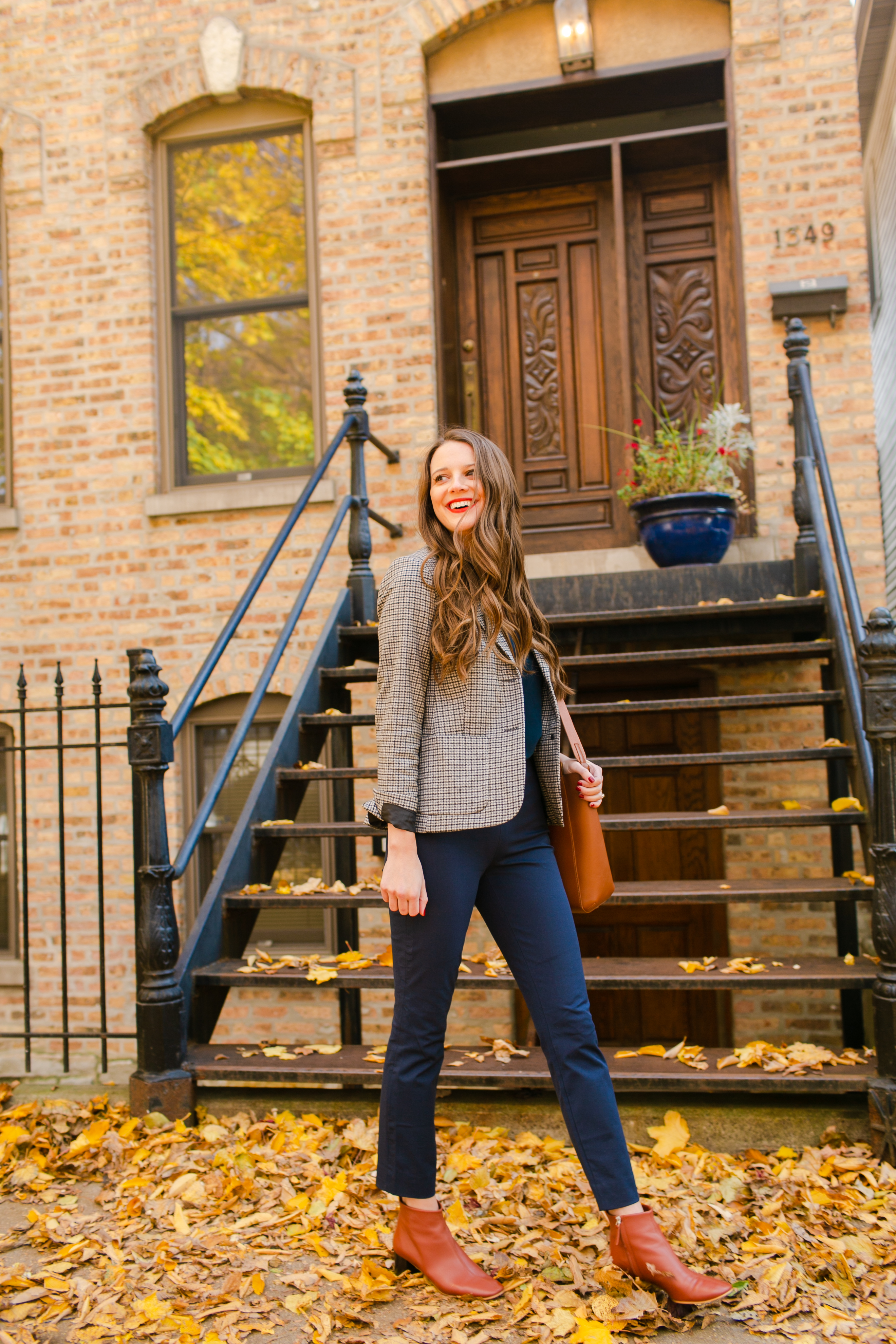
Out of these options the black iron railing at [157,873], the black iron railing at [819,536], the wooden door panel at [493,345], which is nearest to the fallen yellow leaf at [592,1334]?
the black iron railing at [157,873]

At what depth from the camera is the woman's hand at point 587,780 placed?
2535 millimetres

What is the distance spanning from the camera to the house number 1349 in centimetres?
560

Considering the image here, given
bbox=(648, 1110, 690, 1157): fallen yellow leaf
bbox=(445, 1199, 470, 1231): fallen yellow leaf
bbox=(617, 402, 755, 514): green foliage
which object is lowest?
bbox=(445, 1199, 470, 1231): fallen yellow leaf

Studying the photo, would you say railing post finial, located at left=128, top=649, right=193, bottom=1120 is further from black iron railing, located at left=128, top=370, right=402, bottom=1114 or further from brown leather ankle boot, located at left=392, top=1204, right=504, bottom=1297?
brown leather ankle boot, located at left=392, top=1204, right=504, bottom=1297

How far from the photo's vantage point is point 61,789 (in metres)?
4.32

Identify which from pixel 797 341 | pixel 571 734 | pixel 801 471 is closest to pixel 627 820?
pixel 571 734

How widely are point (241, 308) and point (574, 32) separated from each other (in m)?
2.45

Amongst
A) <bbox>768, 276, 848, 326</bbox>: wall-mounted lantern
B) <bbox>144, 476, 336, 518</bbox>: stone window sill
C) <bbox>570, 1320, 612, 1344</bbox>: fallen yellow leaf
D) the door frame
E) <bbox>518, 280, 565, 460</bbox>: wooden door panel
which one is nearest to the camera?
<bbox>570, 1320, 612, 1344</bbox>: fallen yellow leaf

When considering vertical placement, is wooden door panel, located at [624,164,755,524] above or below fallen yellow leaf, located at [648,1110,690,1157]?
above

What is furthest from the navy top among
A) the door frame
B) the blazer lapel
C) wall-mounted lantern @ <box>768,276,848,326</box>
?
wall-mounted lantern @ <box>768,276,848,326</box>

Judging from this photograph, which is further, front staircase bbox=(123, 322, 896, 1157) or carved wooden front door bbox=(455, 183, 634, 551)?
carved wooden front door bbox=(455, 183, 634, 551)

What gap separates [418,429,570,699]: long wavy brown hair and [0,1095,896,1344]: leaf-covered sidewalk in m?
1.44

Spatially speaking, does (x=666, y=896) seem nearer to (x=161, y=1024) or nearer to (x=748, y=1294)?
(x=748, y=1294)

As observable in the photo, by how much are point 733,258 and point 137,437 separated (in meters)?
3.61
